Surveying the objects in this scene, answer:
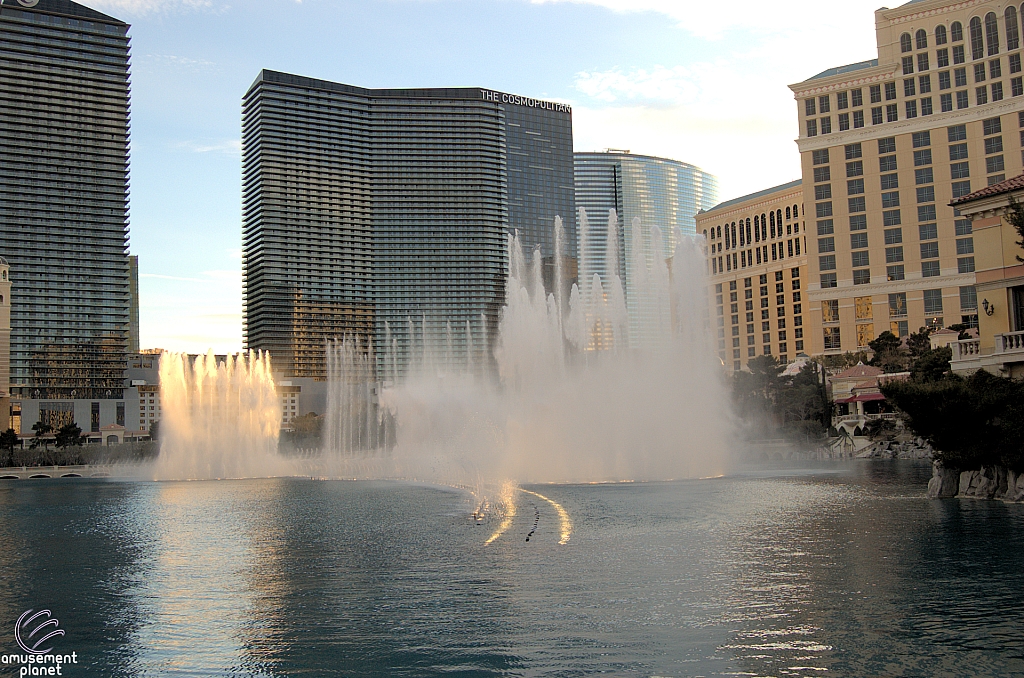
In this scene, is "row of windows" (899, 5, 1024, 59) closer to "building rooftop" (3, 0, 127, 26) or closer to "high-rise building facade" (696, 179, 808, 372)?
"high-rise building facade" (696, 179, 808, 372)

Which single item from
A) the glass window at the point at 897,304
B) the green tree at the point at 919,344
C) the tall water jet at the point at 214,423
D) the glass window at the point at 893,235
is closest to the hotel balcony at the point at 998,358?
the green tree at the point at 919,344

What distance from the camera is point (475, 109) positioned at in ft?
622

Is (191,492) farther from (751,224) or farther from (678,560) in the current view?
(751,224)

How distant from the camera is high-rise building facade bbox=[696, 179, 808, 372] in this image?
133 meters

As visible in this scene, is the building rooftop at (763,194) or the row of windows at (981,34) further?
the building rooftop at (763,194)

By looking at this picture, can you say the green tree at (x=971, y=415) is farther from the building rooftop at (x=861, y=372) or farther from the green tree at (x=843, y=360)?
the green tree at (x=843, y=360)

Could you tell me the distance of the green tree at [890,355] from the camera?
8544cm

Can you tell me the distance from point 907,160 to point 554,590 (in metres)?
97.2

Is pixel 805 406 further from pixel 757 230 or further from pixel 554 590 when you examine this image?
pixel 554 590

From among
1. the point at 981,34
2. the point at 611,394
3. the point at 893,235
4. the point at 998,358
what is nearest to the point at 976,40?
the point at 981,34

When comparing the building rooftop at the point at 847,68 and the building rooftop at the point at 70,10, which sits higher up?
the building rooftop at the point at 70,10

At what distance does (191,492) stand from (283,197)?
13234 centimetres

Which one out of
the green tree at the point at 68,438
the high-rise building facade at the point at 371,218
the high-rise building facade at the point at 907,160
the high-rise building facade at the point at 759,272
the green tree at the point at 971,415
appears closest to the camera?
the green tree at the point at 971,415

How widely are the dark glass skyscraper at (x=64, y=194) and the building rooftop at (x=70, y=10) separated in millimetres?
171
